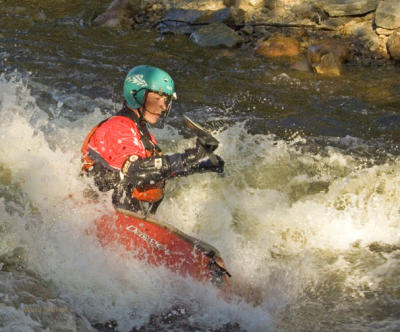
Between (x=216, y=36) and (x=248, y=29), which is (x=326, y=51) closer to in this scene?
(x=248, y=29)

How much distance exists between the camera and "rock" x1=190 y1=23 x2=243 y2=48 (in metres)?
10.4

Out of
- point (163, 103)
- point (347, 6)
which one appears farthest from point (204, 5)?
point (163, 103)

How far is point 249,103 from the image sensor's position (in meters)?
8.44

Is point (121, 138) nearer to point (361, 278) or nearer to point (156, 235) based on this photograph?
point (156, 235)

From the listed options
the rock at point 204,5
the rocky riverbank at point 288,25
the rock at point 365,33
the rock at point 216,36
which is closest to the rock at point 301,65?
the rocky riverbank at point 288,25

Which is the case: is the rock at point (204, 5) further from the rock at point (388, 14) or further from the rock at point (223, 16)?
the rock at point (388, 14)

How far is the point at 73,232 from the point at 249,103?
461 centimetres

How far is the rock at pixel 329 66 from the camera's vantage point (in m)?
9.24

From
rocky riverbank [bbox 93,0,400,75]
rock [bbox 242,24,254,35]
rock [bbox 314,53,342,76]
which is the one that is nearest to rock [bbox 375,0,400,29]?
rocky riverbank [bbox 93,0,400,75]

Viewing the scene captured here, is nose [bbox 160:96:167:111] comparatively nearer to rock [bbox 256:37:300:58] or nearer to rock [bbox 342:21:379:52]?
rock [bbox 256:37:300:58]

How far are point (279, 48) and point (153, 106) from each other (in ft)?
20.3

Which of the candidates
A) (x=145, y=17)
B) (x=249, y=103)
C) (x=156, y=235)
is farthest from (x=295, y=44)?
(x=156, y=235)

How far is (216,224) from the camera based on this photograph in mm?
5684

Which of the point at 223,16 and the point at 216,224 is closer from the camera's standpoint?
the point at 216,224
